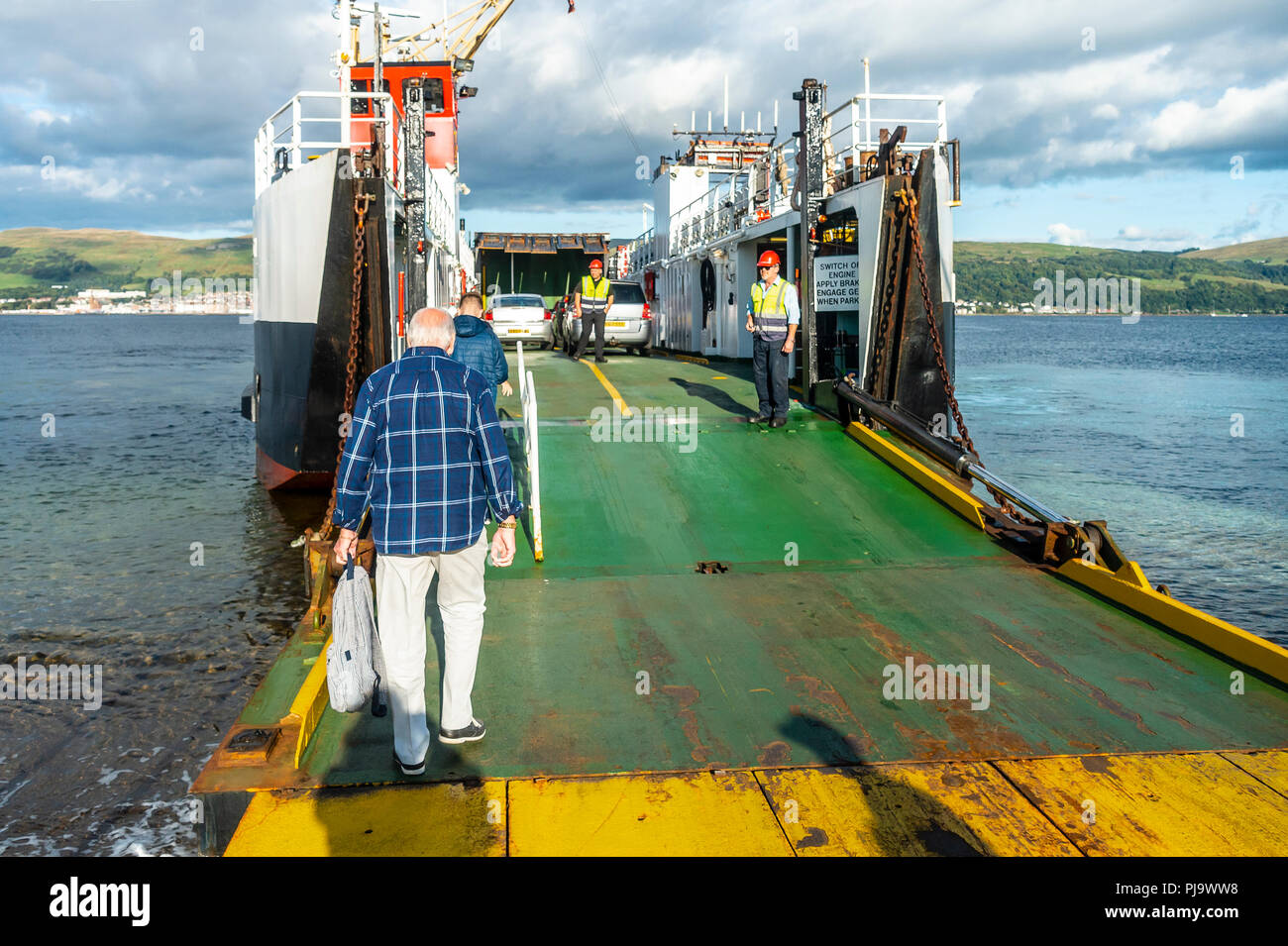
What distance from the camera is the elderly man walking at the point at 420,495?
4160 mm

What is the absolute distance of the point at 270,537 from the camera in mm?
13836

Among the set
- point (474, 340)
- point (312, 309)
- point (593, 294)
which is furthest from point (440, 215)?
point (474, 340)

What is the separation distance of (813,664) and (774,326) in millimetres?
5794

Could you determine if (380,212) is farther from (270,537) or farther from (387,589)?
(387,589)

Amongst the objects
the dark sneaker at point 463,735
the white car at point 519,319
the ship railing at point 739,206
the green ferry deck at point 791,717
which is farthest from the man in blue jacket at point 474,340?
the white car at point 519,319

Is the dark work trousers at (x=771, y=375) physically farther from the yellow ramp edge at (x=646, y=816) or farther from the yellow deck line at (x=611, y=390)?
the yellow ramp edge at (x=646, y=816)

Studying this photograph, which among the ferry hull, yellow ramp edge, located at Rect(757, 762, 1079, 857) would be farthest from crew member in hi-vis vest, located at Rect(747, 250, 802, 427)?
yellow ramp edge, located at Rect(757, 762, 1079, 857)

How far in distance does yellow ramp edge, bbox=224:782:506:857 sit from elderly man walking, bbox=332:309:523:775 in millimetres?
239

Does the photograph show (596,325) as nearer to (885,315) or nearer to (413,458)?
(885,315)

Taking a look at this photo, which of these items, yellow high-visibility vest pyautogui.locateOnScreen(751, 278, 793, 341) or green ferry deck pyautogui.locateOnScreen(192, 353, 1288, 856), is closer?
green ferry deck pyautogui.locateOnScreen(192, 353, 1288, 856)

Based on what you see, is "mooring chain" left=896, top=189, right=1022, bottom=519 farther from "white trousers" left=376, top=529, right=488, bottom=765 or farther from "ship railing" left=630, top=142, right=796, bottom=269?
"white trousers" left=376, top=529, right=488, bottom=765

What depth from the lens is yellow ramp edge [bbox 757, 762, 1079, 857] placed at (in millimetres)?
3707

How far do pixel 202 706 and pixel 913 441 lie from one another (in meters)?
6.85
